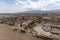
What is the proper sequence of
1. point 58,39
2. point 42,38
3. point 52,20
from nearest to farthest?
point 58,39, point 42,38, point 52,20

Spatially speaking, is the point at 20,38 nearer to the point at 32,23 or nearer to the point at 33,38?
the point at 33,38

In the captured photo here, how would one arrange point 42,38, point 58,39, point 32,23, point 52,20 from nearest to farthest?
1. point 58,39
2. point 42,38
3. point 32,23
4. point 52,20

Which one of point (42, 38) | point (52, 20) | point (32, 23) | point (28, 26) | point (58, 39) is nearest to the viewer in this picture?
point (58, 39)

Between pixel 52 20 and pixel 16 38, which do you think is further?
pixel 52 20

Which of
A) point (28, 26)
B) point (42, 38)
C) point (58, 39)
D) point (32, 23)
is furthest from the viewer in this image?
point (32, 23)

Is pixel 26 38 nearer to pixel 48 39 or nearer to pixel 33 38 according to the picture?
pixel 33 38

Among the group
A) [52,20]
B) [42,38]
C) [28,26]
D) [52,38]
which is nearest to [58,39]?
[52,38]

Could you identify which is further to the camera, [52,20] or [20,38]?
[52,20]

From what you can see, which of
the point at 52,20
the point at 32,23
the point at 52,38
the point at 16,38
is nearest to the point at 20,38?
the point at 16,38

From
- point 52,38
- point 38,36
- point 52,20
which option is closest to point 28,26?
point 52,20
